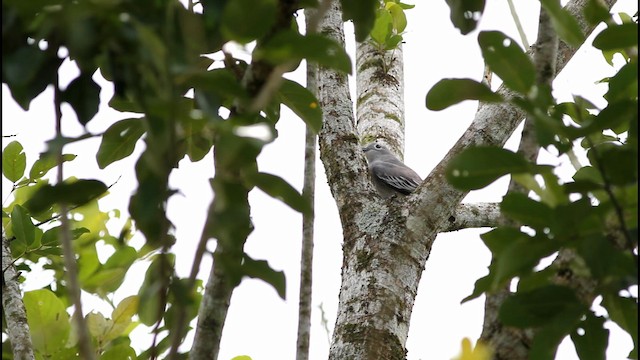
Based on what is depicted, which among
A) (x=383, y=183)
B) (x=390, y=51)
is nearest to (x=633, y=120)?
(x=390, y=51)

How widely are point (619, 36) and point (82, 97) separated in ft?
3.93

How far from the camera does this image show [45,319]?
3643 mm

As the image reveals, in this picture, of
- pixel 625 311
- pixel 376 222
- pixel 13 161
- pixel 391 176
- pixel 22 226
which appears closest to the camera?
pixel 625 311

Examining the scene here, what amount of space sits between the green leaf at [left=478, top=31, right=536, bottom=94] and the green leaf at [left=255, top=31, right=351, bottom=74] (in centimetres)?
38

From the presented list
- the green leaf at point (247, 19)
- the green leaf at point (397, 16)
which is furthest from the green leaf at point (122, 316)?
the green leaf at point (397, 16)

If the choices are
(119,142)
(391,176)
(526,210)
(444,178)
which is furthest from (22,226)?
(391,176)

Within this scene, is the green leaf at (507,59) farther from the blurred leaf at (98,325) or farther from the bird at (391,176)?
the bird at (391,176)

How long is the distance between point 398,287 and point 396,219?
0.36 metres

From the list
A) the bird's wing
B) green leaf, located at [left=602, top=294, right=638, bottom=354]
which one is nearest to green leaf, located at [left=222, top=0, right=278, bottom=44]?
green leaf, located at [left=602, top=294, right=638, bottom=354]

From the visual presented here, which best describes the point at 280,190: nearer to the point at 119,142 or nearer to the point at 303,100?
the point at 303,100

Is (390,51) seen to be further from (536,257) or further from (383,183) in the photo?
(536,257)

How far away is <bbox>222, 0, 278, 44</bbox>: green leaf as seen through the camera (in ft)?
5.40

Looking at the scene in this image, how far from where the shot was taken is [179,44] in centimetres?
154

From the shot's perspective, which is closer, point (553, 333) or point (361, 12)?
point (553, 333)
